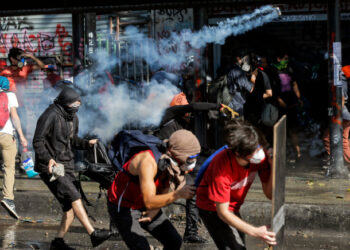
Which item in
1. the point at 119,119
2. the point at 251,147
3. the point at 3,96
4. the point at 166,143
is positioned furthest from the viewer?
the point at 119,119

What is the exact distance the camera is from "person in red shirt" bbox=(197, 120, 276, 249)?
13.4ft

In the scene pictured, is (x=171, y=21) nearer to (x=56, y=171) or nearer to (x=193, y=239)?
(x=193, y=239)

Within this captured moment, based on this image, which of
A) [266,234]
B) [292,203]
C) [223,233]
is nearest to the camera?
[266,234]

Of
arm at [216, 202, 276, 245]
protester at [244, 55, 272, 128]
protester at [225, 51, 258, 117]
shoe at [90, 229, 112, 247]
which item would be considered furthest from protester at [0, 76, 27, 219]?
arm at [216, 202, 276, 245]

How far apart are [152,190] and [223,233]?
579 mm

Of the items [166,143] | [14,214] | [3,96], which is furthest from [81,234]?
[166,143]

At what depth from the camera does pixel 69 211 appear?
6258mm

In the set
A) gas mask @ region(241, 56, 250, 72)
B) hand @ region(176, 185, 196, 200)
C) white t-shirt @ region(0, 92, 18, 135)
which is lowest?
hand @ region(176, 185, 196, 200)

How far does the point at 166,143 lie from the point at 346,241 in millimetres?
3025

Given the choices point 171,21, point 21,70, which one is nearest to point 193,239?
point 171,21

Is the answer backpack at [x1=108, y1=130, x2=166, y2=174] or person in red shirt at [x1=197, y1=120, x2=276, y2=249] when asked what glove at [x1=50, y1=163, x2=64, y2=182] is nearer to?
backpack at [x1=108, y1=130, x2=166, y2=174]

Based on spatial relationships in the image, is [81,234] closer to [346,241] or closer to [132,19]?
[346,241]

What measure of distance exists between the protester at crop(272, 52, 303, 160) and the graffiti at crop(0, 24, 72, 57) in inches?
133

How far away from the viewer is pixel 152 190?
433 cm
